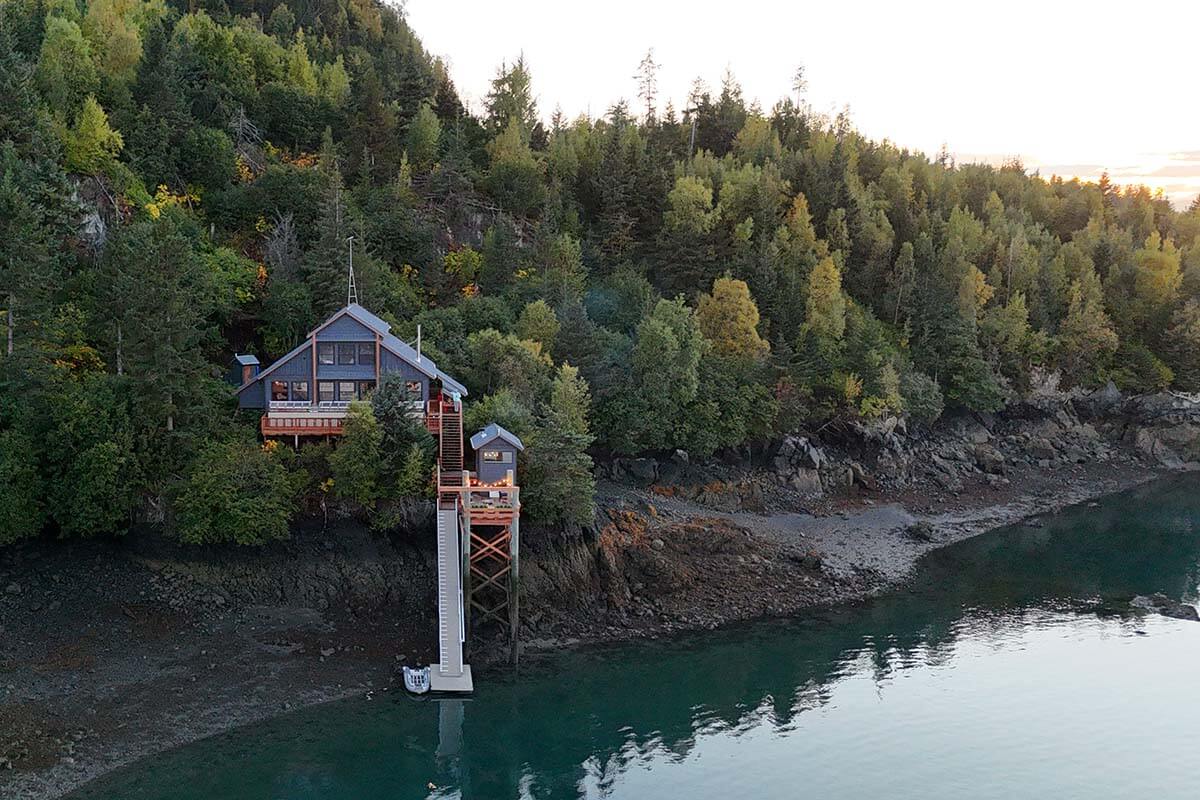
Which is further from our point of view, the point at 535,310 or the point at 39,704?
the point at 535,310

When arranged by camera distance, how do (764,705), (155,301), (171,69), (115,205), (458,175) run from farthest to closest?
(458,175)
(171,69)
(115,205)
(155,301)
(764,705)

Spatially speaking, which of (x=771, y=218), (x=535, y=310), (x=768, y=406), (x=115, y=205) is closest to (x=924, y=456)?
(x=768, y=406)

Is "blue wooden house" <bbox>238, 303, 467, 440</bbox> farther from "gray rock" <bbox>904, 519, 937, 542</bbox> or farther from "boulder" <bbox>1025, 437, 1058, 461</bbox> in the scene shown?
"boulder" <bbox>1025, 437, 1058, 461</bbox>

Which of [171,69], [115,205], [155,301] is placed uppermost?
[171,69]

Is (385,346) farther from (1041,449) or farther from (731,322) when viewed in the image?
(1041,449)

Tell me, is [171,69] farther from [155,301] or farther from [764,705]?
[764,705]

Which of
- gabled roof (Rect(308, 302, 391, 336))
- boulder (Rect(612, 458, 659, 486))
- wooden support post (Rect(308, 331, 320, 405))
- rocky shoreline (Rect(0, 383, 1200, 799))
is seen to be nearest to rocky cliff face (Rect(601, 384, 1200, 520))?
boulder (Rect(612, 458, 659, 486))
